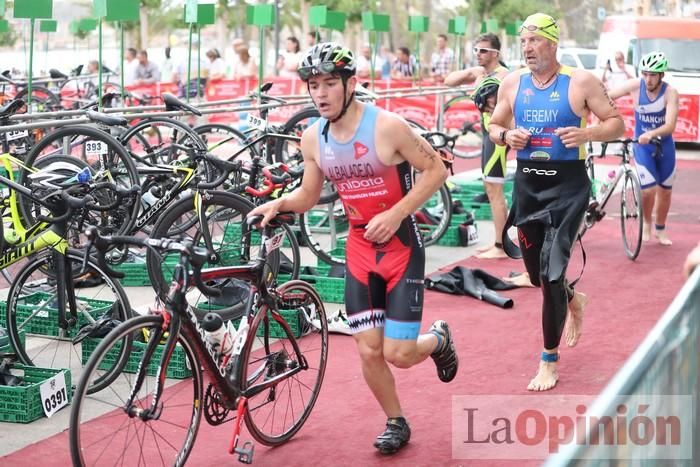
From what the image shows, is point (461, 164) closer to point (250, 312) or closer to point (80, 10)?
point (250, 312)

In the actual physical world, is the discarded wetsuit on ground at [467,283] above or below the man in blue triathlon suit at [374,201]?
below

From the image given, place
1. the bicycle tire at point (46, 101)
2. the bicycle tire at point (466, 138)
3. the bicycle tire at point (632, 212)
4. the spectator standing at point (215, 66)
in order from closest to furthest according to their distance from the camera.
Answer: the bicycle tire at point (632, 212) < the bicycle tire at point (46, 101) < the bicycle tire at point (466, 138) < the spectator standing at point (215, 66)

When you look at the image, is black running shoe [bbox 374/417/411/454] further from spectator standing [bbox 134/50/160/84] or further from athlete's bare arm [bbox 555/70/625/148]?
spectator standing [bbox 134/50/160/84]

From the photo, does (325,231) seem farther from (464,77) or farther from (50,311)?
(50,311)

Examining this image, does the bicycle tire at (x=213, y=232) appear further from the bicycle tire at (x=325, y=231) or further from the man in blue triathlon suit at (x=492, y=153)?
the man in blue triathlon suit at (x=492, y=153)

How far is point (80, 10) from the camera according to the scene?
75.6 m

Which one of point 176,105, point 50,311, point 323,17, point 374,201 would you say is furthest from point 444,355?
point 323,17

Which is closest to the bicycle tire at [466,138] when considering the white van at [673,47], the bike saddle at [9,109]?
the white van at [673,47]

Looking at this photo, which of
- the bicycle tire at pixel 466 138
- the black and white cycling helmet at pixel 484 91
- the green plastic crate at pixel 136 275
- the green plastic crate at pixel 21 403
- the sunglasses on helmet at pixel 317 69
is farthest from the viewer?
the bicycle tire at pixel 466 138

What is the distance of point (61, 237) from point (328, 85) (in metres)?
2.16

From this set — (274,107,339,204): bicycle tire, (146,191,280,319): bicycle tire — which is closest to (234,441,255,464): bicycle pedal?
(146,191,280,319): bicycle tire

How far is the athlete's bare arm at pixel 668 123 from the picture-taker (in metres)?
11.6

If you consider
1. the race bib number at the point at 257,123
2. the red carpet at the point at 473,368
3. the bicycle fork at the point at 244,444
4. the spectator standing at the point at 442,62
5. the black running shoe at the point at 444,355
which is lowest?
the red carpet at the point at 473,368
